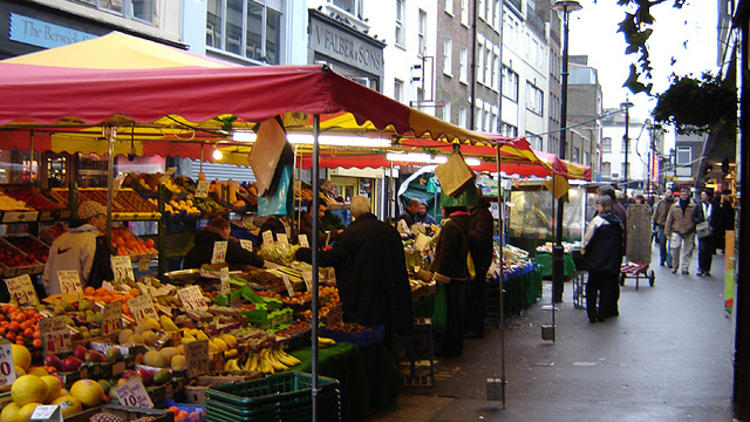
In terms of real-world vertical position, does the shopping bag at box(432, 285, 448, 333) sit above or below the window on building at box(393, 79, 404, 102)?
below

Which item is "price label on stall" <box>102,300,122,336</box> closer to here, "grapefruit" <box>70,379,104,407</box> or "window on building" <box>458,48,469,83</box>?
"grapefruit" <box>70,379,104,407</box>

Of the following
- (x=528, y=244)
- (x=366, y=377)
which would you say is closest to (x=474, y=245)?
(x=366, y=377)

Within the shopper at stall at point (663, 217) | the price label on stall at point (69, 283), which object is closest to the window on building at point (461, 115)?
the shopper at stall at point (663, 217)

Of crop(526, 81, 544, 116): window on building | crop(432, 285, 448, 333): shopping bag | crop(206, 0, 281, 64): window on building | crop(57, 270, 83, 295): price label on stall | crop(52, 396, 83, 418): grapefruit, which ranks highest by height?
crop(526, 81, 544, 116): window on building

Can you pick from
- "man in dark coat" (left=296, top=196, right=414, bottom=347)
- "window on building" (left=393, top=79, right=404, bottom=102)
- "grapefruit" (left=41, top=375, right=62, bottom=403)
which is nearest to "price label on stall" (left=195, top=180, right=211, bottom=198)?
"man in dark coat" (left=296, top=196, right=414, bottom=347)

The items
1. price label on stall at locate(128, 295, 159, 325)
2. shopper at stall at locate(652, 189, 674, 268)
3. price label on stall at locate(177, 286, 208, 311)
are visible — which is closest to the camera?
price label on stall at locate(128, 295, 159, 325)

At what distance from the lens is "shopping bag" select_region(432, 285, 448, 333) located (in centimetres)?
1020

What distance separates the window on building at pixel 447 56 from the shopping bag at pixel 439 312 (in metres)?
23.4

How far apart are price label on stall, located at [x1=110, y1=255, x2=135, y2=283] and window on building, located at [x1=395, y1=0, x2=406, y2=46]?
21822 millimetres

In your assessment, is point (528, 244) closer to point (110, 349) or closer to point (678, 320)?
point (678, 320)

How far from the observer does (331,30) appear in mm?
22641

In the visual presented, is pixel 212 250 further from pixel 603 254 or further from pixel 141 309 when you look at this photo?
pixel 603 254

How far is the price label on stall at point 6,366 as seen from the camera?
14.1ft

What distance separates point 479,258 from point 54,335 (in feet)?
23.8
